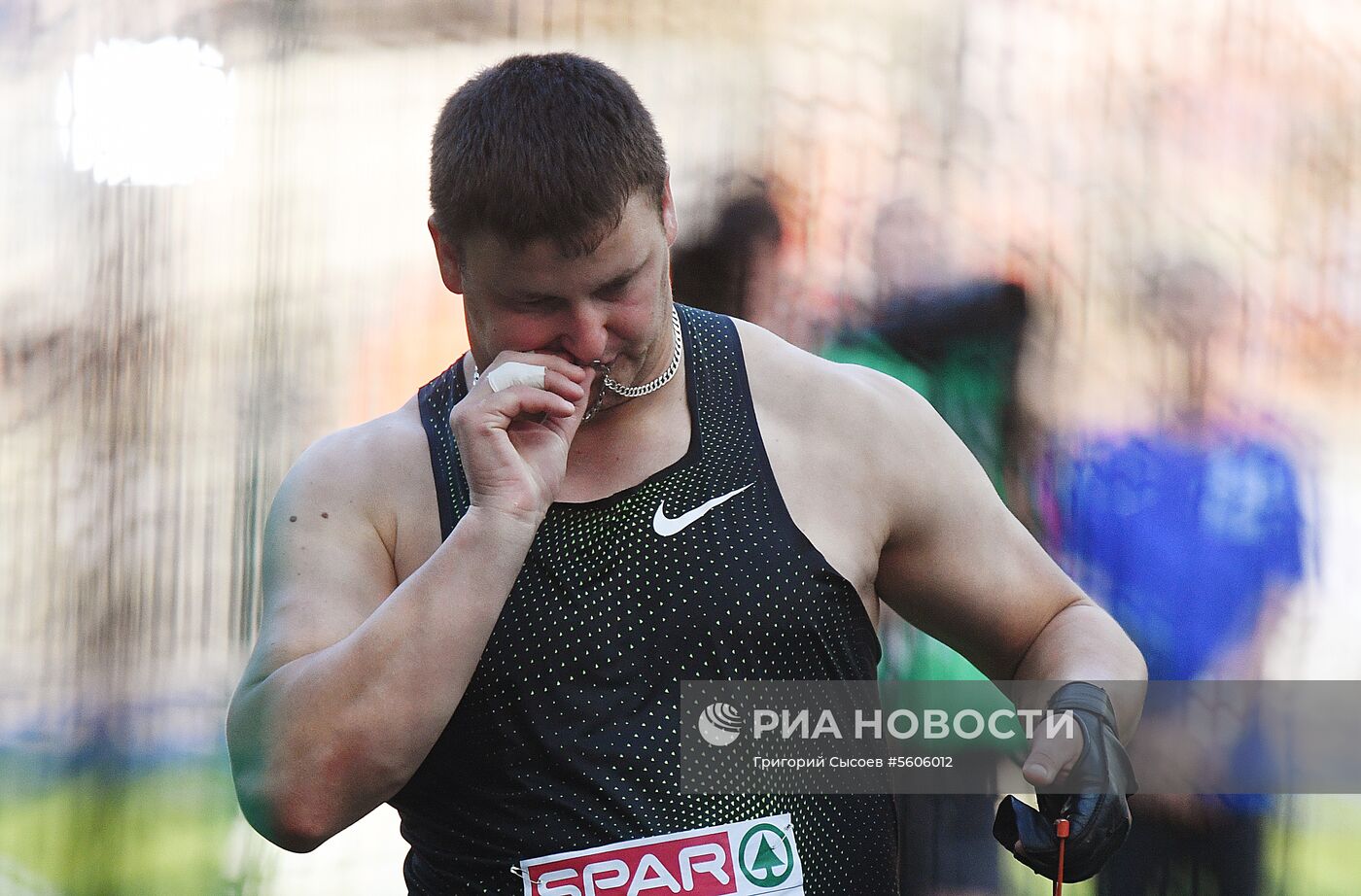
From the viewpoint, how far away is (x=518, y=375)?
1640 mm

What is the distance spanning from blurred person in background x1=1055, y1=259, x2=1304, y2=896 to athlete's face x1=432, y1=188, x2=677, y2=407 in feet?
5.52

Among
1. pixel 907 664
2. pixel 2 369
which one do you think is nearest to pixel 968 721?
pixel 907 664

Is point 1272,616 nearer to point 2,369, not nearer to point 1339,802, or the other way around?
point 1339,802

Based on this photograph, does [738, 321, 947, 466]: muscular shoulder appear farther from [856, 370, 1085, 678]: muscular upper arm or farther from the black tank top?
the black tank top

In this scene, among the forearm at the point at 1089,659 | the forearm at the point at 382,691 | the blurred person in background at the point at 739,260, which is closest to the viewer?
the forearm at the point at 382,691

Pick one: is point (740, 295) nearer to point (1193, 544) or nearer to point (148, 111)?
point (1193, 544)

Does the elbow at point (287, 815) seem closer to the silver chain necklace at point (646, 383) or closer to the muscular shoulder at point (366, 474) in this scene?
the muscular shoulder at point (366, 474)

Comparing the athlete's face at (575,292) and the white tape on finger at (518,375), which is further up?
the athlete's face at (575,292)

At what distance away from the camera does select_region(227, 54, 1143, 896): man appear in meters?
1.58

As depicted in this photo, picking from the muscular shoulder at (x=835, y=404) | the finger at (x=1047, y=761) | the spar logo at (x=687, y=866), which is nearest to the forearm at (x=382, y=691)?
the spar logo at (x=687, y=866)

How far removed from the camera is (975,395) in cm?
309

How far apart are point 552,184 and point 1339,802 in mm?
2418

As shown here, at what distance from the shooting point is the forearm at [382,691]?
155cm

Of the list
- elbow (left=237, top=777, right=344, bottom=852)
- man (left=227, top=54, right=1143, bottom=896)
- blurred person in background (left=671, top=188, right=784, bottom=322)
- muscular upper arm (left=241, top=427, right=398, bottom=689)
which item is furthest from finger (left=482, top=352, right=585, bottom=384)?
blurred person in background (left=671, top=188, right=784, bottom=322)
